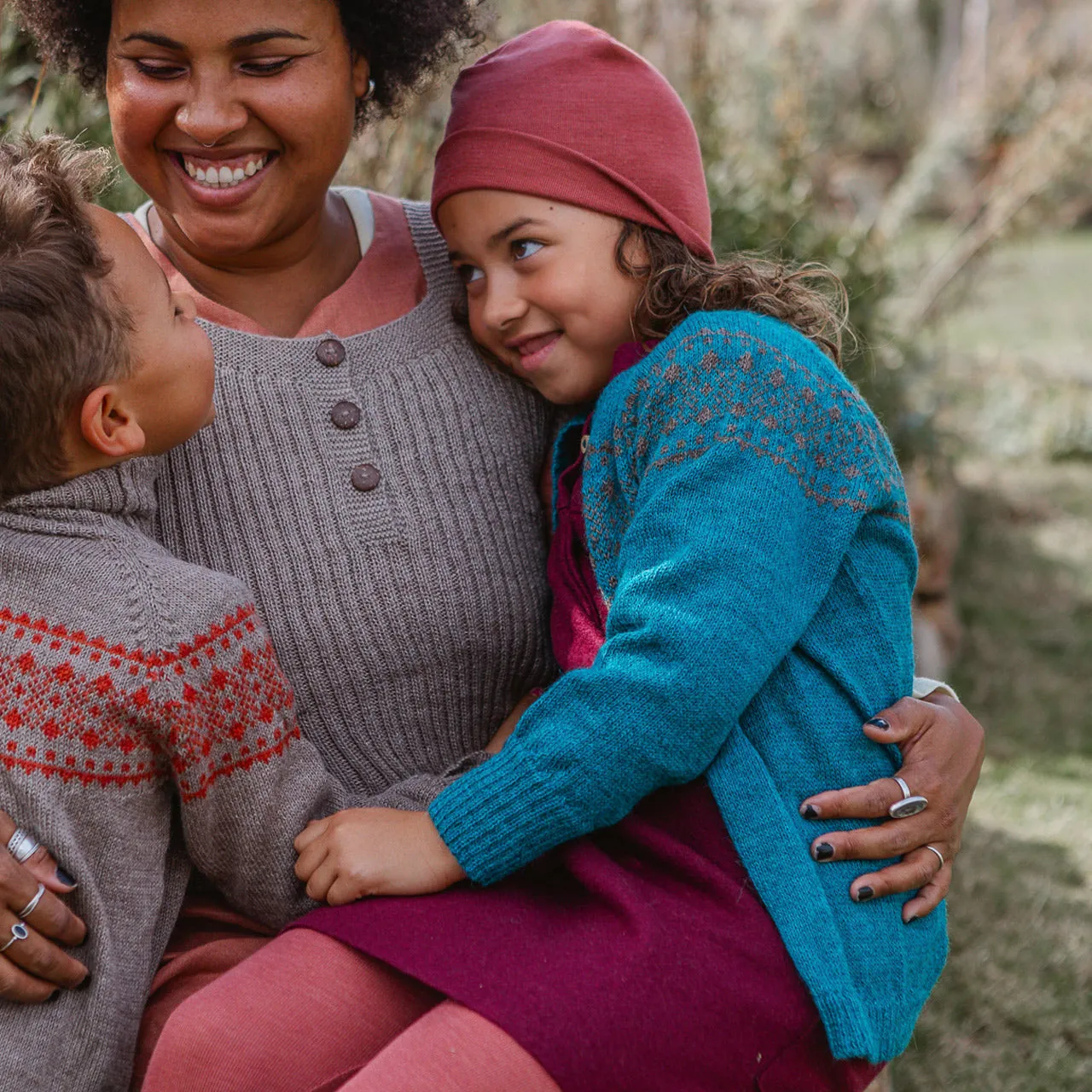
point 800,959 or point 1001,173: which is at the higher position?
point 800,959

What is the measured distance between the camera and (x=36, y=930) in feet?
5.82

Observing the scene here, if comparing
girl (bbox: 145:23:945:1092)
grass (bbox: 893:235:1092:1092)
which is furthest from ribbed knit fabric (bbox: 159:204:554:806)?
grass (bbox: 893:235:1092:1092)

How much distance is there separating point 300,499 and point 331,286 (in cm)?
48

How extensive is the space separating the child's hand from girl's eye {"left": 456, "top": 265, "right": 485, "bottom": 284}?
922 mm

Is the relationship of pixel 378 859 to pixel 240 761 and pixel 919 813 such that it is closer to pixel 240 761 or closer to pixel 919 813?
pixel 240 761

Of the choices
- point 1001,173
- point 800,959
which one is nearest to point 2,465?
point 800,959

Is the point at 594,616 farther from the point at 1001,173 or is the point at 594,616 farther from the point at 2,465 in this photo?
the point at 1001,173

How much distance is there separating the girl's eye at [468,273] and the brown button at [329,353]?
0.26 m

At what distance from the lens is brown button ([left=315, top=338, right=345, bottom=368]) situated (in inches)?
88.8

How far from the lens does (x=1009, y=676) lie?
520cm

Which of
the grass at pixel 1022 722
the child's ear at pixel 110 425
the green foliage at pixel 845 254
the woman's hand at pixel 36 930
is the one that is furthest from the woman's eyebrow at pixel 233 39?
the grass at pixel 1022 722

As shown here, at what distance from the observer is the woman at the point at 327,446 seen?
2.14 metres

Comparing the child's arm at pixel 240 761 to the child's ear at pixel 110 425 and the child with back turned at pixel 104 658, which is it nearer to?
the child with back turned at pixel 104 658

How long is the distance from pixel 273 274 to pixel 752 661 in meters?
1.16
